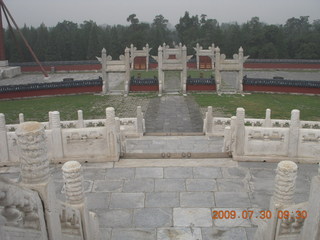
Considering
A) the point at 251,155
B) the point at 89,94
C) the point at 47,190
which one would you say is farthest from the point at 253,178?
the point at 89,94

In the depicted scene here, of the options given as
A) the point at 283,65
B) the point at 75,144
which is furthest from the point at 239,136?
the point at 283,65

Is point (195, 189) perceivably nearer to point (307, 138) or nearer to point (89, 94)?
point (307, 138)

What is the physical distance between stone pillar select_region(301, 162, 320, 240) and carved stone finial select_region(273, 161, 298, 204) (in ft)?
1.12

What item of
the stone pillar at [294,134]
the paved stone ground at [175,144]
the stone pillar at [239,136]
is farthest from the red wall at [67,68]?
the stone pillar at [294,134]

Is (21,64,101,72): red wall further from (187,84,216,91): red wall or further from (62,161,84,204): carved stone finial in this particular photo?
(62,161,84,204): carved stone finial

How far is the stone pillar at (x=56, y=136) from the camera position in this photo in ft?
26.6

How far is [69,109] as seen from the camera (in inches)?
797

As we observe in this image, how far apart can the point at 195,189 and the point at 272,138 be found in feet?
8.90

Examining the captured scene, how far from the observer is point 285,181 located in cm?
426

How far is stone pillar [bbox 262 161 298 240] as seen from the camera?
4254mm

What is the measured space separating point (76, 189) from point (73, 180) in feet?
0.52

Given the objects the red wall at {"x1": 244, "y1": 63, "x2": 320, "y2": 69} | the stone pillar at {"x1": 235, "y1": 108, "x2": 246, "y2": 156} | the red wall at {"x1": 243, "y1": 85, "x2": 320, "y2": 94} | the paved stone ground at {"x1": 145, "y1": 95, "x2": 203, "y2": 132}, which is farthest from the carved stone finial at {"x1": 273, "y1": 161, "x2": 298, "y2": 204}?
the red wall at {"x1": 244, "y1": 63, "x2": 320, "y2": 69}


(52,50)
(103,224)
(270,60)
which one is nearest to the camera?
(103,224)

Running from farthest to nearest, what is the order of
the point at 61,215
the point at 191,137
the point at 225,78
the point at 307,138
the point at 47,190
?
the point at 225,78, the point at 191,137, the point at 307,138, the point at 61,215, the point at 47,190
